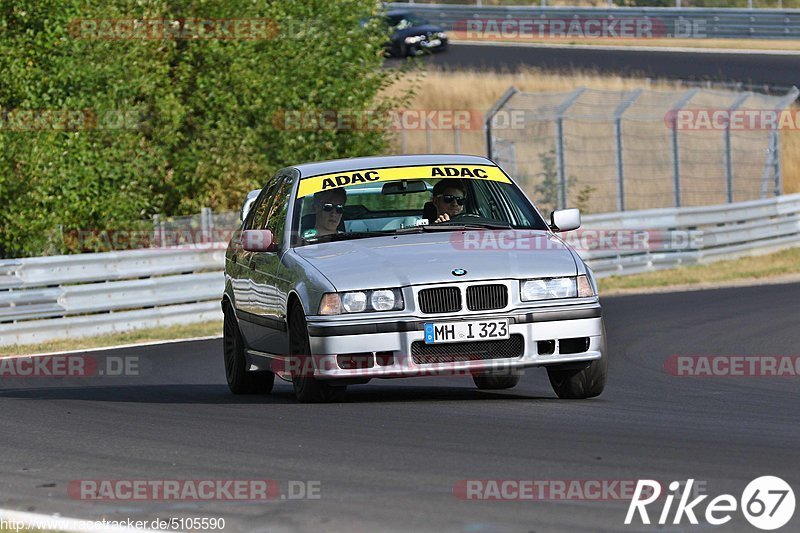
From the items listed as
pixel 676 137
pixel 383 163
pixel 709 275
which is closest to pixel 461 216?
pixel 383 163

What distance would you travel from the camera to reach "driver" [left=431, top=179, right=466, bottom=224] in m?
10.7

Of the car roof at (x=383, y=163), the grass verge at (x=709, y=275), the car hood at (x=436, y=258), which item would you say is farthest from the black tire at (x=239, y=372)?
the grass verge at (x=709, y=275)

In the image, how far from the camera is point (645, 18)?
165ft

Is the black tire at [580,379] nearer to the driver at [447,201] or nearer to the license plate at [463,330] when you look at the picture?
the license plate at [463,330]

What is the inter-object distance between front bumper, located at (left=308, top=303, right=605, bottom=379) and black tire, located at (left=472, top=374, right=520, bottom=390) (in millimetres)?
2006

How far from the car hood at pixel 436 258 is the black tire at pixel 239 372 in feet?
5.61

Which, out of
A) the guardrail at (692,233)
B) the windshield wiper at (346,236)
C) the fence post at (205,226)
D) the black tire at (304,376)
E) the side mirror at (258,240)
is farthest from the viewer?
the guardrail at (692,233)

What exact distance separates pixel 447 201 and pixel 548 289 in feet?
A: 5.22

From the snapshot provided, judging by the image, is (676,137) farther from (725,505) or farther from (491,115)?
(725,505)

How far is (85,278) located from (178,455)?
1183 centimetres

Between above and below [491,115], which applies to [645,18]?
below

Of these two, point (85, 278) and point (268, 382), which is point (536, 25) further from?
point (268, 382)

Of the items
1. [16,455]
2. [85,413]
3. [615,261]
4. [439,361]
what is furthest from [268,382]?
[615,261]

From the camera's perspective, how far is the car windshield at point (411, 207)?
10.4m
